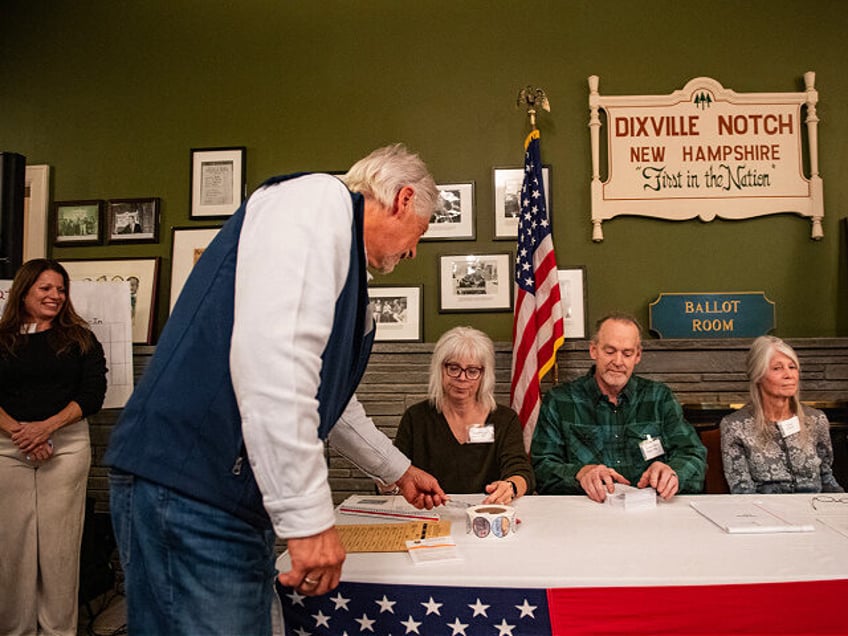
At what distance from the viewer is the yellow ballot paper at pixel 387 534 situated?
1.39 m

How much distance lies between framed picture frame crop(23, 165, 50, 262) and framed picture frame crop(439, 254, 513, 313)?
7.68 ft

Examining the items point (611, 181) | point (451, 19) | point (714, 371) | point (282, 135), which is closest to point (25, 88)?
point (282, 135)

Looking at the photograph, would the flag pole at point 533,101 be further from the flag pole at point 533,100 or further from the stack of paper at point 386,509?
the stack of paper at point 386,509

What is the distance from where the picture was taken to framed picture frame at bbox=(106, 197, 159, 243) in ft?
11.9

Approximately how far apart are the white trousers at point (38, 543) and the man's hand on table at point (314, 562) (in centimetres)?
230

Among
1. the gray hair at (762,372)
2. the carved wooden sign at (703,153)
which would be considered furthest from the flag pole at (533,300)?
the gray hair at (762,372)

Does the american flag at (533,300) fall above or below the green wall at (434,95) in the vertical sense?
below

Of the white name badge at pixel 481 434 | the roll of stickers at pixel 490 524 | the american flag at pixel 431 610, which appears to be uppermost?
the white name badge at pixel 481 434

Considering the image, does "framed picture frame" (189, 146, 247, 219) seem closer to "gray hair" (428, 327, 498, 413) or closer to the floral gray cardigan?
"gray hair" (428, 327, 498, 413)

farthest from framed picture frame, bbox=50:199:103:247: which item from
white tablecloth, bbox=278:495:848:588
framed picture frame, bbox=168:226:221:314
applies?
white tablecloth, bbox=278:495:848:588

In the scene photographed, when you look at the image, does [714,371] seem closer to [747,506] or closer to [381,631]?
[747,506]

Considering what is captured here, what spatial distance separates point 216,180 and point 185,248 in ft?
1.39

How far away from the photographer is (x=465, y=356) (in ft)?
7.83

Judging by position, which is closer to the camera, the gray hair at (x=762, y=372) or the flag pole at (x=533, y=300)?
the gray hair at (x=762, y=372)
